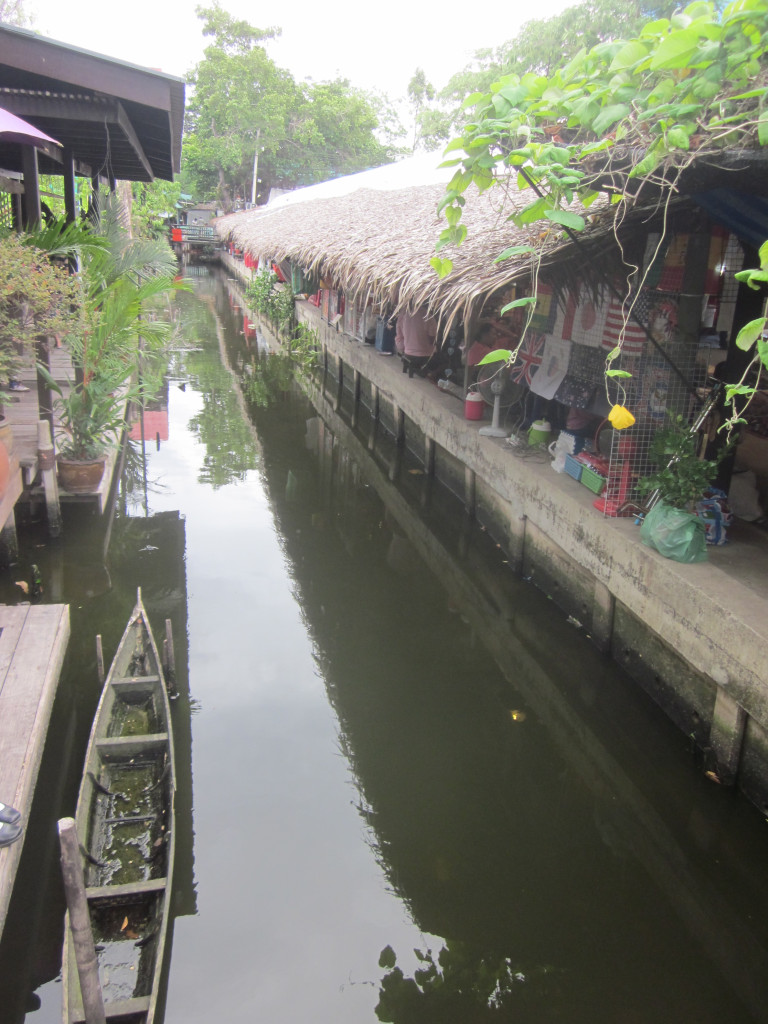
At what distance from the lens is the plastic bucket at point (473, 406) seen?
9227 mm

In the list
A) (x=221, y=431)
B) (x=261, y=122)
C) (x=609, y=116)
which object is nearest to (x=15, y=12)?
(x=261, y=122)

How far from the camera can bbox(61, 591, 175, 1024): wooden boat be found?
10.5 feet

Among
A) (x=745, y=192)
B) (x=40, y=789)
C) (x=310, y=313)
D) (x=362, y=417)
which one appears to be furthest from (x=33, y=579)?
(x=310, y=313)

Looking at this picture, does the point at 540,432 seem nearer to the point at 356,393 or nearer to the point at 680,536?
the point at 680,536

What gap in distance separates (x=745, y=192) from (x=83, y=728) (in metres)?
5.42

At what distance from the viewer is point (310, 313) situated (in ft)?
63.8

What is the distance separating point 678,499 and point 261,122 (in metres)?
41.6

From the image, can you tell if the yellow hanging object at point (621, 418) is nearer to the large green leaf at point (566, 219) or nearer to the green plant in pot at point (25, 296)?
the large green leaf at point (566, 219)

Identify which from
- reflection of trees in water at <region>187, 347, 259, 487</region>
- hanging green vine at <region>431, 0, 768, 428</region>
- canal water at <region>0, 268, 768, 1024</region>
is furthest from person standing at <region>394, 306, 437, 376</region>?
hanging green vine at <region>431, 0, 768, 428</region>

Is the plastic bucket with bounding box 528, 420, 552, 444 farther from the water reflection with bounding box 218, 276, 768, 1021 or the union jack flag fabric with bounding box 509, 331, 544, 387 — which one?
the water reflection with bounding box 218, 276, 768, 1021

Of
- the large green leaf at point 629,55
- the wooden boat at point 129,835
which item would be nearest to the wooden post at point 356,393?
the wooden boat at point 129,835

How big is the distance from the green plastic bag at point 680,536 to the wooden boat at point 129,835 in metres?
3.37

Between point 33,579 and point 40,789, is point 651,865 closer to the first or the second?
point 40,789

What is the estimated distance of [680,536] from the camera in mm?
5223
